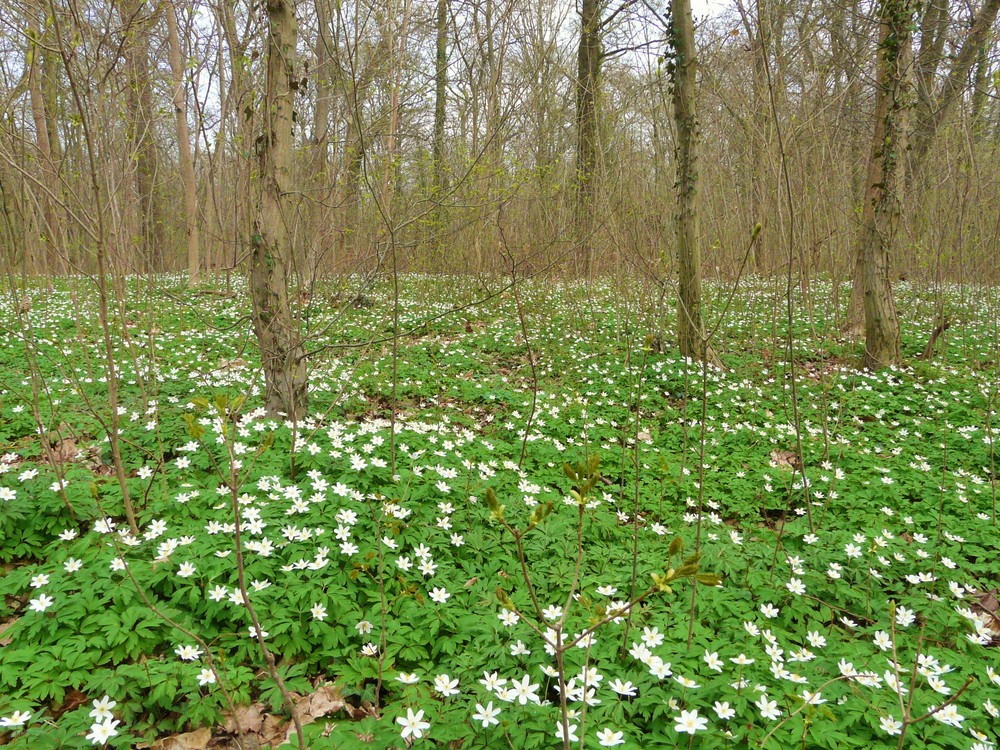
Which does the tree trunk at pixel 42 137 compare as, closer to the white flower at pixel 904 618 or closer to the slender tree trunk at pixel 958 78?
the white flower at pixel 904 618

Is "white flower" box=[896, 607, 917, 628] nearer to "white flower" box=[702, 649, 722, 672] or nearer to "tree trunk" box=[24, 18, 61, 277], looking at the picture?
"white flower" box=[702, 649, 722, 672]

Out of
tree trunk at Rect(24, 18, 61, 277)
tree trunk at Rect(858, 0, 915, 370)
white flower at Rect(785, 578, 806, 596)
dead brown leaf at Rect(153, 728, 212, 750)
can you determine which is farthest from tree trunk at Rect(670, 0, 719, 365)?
tree trunk at Rect(24, 18, 61, 277)

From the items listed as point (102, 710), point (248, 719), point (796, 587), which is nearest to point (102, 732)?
point (102, 710)

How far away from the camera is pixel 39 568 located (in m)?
2.47

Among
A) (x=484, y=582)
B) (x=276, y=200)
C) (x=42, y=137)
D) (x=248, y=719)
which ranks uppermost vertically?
(x=42, y=137)

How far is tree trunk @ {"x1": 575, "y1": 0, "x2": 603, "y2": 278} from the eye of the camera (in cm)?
784

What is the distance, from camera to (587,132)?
10148 mm

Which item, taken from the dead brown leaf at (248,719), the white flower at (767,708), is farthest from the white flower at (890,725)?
the dead brown leaf at (248,719)

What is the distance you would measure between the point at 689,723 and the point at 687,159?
19.6ft

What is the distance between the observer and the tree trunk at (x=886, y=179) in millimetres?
6324

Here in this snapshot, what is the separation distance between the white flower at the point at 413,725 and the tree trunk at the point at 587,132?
6.26 meters

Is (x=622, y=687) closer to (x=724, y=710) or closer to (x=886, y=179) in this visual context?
(x=724, y=710)

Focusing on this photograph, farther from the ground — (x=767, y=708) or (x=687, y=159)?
(x=687, y=159)

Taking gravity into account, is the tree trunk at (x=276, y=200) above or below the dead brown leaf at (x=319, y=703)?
above
